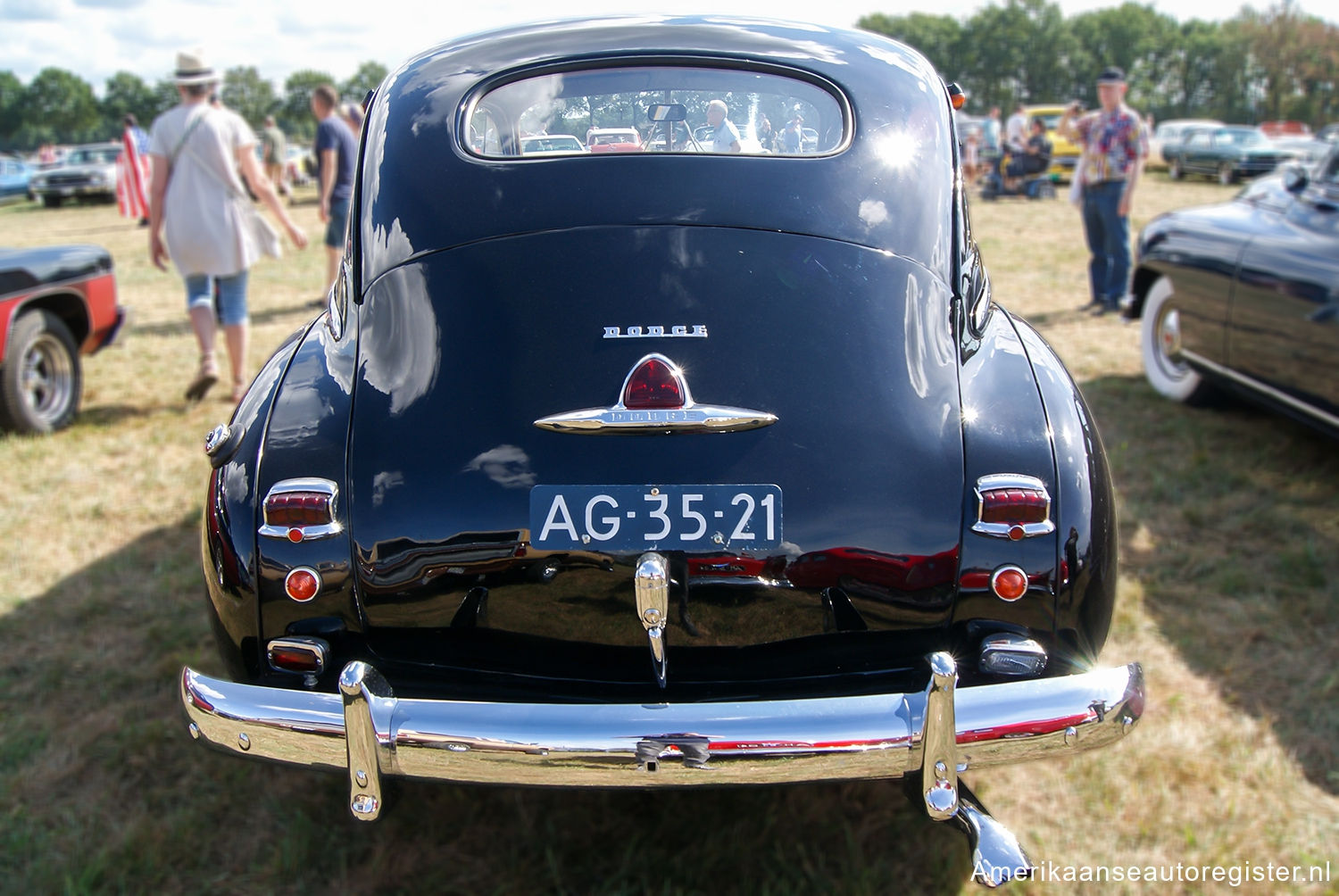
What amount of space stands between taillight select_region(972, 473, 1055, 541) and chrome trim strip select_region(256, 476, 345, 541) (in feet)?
4.18

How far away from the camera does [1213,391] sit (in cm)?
535

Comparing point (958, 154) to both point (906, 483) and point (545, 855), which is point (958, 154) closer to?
point (906, 483)

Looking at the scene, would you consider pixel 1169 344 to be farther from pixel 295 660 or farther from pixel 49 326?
pixel 49 326

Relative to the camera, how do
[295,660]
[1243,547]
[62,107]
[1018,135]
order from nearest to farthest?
[295,660] → [1243,547] → [1018,135] → [62,107]

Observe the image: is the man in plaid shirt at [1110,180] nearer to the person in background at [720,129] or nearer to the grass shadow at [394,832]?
the person in background at [720,129]

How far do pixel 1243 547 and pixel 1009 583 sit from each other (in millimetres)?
2541

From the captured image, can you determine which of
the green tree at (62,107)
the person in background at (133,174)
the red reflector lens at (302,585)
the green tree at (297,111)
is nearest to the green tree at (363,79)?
the green tree at (297,111)

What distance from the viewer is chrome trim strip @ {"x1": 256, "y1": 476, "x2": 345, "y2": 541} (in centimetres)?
192

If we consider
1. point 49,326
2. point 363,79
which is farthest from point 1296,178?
point 363,79

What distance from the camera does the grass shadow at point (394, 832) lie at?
222 cm

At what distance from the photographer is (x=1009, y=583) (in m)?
1.89

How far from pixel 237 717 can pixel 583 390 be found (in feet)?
2.95

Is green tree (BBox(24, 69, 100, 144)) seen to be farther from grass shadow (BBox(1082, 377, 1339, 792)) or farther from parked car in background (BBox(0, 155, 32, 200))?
grass shadow (BBox(1082, 377, 1339, 792))

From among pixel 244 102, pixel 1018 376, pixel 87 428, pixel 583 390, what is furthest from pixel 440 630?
pixel 244 102
